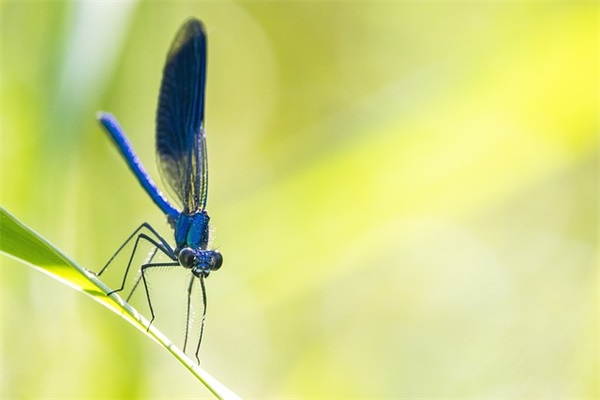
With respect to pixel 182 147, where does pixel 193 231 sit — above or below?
below

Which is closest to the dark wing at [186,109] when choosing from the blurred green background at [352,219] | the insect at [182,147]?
the insect at [182,147]

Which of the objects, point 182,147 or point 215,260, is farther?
point 182,147

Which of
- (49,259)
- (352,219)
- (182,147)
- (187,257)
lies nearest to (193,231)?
(187,257)

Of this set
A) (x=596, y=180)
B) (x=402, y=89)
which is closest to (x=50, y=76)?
(x=402, y=89)

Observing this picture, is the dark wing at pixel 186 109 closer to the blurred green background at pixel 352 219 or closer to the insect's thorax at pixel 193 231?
the insect's thorax at pixel 193 231

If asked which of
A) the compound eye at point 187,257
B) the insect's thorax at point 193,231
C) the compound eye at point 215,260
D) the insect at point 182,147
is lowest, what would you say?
the compound eye at point 187,257

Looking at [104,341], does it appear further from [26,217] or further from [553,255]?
[553,255]

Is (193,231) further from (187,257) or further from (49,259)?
(49,259)

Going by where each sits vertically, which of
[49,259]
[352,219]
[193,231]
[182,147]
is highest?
[352,219]
